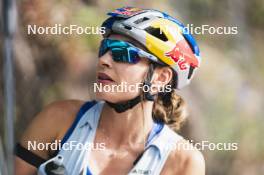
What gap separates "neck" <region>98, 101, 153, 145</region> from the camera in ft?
6.08

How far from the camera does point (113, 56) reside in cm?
177

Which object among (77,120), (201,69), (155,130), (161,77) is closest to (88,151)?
(77,120)

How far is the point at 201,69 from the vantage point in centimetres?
210

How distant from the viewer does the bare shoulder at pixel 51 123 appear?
1.84m

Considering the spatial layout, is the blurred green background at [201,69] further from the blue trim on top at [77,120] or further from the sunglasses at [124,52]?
the sunglasses at [124,52]

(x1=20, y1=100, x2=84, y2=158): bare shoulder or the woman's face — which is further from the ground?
the woman's face

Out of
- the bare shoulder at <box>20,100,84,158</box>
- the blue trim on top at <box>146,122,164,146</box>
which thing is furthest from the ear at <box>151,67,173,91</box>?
the bare shoulder at <box>20,100,84,158</box>

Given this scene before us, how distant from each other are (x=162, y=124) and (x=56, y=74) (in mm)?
413

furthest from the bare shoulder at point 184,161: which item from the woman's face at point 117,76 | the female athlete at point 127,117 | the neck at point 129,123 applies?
the woman's face at point 117,76

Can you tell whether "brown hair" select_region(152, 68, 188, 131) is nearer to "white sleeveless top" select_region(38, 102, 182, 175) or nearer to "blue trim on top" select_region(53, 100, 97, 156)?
"white sleeveless top" select_region(38, 102, 182, 175)

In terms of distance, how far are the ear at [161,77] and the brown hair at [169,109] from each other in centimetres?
3

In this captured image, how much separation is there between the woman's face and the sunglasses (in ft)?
0.04

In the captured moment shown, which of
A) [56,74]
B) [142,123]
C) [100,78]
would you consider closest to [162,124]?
[142,123]

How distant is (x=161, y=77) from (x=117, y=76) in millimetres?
143
